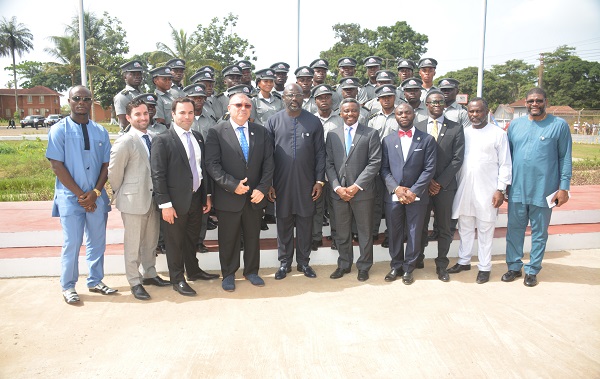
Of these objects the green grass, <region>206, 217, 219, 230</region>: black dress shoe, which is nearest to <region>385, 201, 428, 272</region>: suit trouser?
<region>206, 217, 219, 230</region>: black dress shoe

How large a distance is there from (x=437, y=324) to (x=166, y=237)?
2.84m

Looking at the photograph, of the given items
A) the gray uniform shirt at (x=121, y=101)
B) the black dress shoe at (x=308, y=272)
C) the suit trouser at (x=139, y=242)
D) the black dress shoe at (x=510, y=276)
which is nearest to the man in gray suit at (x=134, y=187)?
the suit trouser at (x=139, y=242)

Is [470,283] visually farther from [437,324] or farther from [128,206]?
[128,206]

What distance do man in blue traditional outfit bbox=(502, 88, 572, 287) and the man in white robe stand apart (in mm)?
144

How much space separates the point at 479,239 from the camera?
5.36 metres

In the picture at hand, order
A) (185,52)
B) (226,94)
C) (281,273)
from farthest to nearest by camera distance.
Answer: (185,52) → (226,94) → (281,273)

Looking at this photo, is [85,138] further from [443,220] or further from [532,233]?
[532,233]

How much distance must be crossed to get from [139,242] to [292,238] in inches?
67.0

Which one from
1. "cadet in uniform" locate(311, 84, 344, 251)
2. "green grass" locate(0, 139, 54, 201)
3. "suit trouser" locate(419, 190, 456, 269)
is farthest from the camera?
"green grass" locate(0, 139, 54, 201)

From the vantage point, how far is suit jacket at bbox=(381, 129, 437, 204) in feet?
16.6

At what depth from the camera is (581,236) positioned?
6496 millimetres

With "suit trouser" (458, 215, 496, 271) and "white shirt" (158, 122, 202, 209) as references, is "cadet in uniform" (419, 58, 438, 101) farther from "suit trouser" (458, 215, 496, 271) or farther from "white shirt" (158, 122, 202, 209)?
"white shirt" (158, 122, 202, 209)

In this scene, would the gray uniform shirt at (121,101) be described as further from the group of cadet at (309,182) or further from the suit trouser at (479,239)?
the suit trouser at (479,239)

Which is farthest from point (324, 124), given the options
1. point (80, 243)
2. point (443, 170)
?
point (80, 243)
